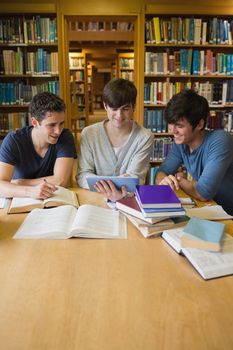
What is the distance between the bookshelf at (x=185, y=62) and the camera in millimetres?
3508

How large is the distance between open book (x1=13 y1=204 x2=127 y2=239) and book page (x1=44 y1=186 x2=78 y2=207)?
0.05 meters

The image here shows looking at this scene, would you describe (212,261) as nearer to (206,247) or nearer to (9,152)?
(206,247)

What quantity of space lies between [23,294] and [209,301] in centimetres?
47

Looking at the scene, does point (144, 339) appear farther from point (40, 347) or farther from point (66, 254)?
point (66, 254)

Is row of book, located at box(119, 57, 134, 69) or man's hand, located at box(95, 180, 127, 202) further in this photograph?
row of book, located at box(119, 57, 134, 69)

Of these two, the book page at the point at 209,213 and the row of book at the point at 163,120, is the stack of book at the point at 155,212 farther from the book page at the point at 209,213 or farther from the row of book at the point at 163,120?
the row of book at the point at 163,120

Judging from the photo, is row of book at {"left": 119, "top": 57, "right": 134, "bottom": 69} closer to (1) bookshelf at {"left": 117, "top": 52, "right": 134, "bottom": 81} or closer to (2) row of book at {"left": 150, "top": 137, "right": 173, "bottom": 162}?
(1) bookshelf at {"left": 117, "top": 52, "right": 134, "bottom": 81}

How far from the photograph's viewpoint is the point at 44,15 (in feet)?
11.7

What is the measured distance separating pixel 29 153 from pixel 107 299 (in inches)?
45.9

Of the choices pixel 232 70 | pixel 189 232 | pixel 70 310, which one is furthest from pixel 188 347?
pixel 232 70

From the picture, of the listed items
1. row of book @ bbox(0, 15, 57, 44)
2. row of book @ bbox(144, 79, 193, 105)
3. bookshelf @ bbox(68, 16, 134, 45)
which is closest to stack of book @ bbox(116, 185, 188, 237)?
row of book @ bbox(144, 79, 193, 105)

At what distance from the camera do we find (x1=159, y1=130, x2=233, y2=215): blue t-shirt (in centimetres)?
150

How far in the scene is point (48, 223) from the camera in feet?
3.86

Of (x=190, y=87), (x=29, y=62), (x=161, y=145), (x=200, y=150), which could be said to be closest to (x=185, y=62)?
(x=190, y=87)
